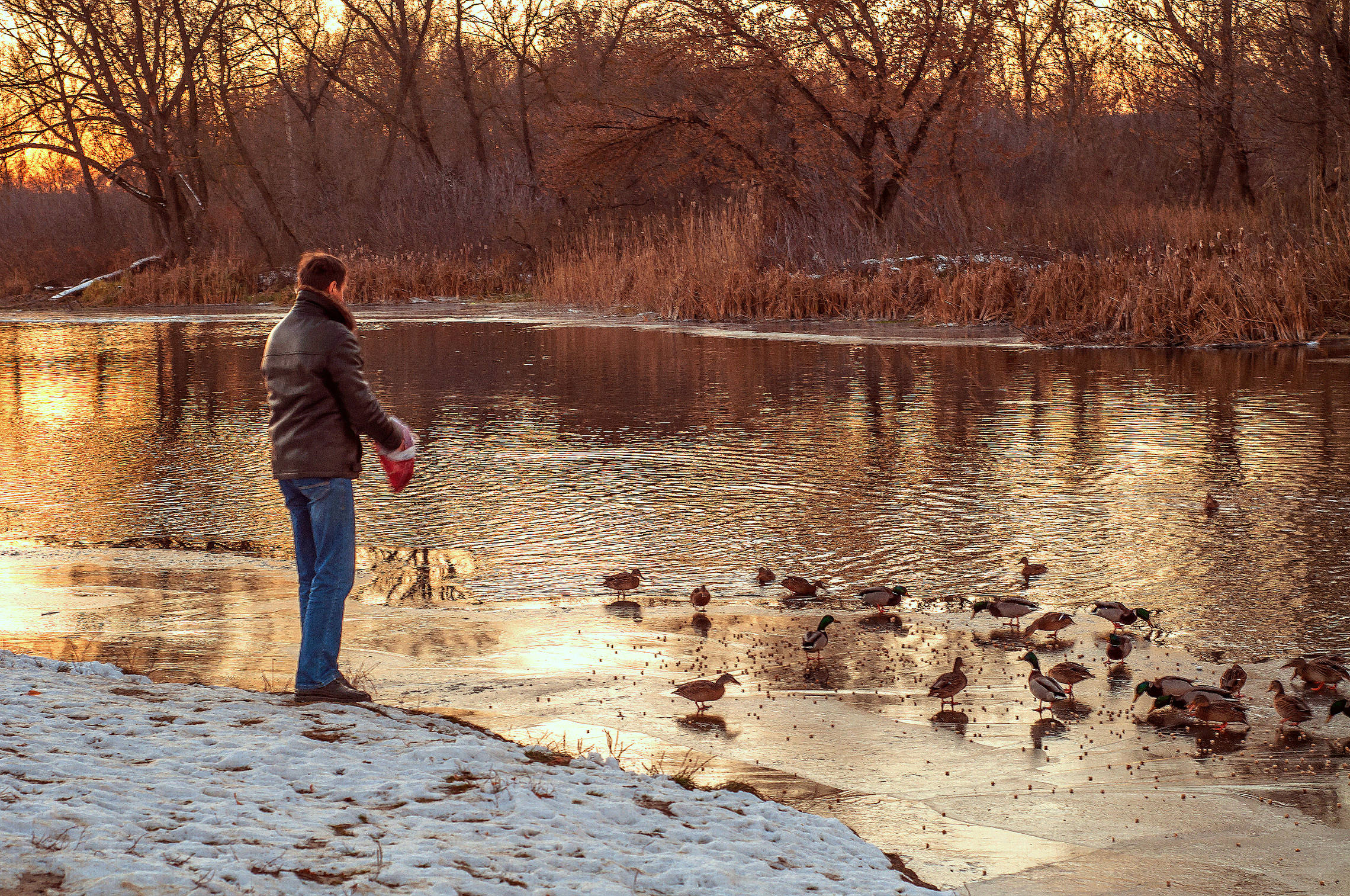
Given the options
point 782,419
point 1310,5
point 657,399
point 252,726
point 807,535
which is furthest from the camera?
point 1310,5

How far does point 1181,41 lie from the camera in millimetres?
32719

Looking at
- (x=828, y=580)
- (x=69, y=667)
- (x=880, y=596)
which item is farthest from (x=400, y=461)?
(x=828, y=580)

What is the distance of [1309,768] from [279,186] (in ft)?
178

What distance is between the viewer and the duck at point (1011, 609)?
6.73 metres

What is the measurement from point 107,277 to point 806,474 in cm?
3954

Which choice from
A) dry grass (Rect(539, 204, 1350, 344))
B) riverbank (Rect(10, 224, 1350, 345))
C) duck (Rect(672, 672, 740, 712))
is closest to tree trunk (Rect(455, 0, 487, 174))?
riverbank (Rect(10, 224, 1350, 345))

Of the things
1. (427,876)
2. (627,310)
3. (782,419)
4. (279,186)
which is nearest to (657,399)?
(782,419)

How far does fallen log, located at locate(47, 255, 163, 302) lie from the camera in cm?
4356

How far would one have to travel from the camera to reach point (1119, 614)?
6.66m

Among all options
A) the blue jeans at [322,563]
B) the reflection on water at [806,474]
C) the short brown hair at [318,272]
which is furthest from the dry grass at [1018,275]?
the blue jeans at [322,563]

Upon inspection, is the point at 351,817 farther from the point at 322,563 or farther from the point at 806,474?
the point at 806,474

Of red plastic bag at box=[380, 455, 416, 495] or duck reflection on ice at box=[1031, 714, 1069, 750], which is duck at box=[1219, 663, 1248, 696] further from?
red plastic bag at box=[380, 455, 416, 495]

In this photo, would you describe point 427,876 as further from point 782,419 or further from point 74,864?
point 782,419

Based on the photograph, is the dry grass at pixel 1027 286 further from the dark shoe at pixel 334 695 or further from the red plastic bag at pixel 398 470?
the dark shoe at pixel 334 695
